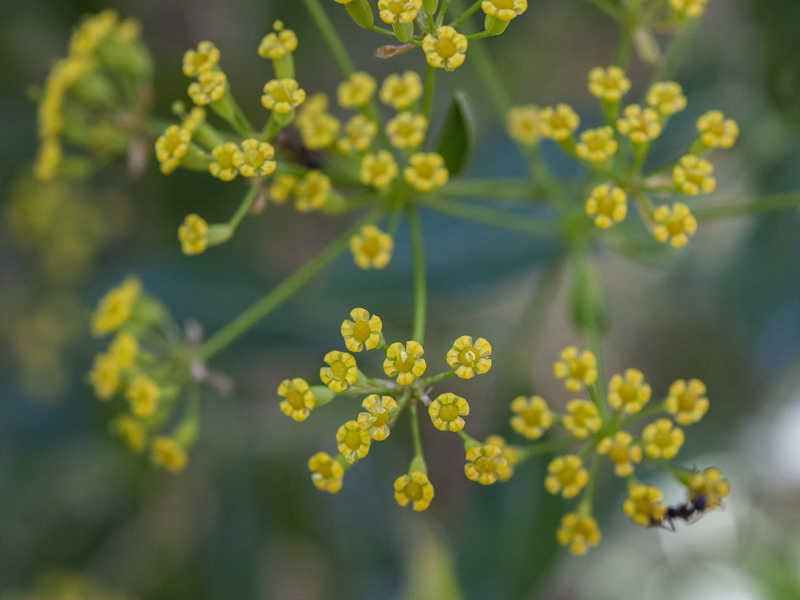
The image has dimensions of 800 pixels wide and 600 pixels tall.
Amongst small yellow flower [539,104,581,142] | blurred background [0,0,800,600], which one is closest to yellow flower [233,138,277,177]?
small yellow flower [539,104,581,142]

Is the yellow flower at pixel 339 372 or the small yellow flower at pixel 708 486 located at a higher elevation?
the yellow flower at pixel 339 372

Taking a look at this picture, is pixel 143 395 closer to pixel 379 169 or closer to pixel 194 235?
pixel 194 235

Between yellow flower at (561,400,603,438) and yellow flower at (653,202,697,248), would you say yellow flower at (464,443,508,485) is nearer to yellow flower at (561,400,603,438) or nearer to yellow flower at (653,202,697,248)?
yellow flower at (561,400,603,438)

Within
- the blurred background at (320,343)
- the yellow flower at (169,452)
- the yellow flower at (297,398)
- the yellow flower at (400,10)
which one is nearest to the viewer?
the yellow flower at (400,10)

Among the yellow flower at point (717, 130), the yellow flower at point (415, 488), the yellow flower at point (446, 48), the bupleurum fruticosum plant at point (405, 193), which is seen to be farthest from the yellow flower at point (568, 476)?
the yellow flower at point (446, 48)

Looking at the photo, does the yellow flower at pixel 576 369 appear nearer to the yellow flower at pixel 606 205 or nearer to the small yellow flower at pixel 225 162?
the yellow flower at pixel 606 205

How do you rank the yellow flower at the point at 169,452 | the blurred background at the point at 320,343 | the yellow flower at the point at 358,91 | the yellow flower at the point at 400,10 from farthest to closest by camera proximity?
the blurred background at the point at 320,343 → the yellow flower at the point at 169,452 → the yellow flower at the point at 358,91 → the yellow flower at the point at 400,10

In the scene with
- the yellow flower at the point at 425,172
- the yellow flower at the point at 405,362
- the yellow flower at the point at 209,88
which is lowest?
the yellow flower at the point at 405,362

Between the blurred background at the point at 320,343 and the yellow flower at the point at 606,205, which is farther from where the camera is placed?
the blurred background at the point at 320,343
